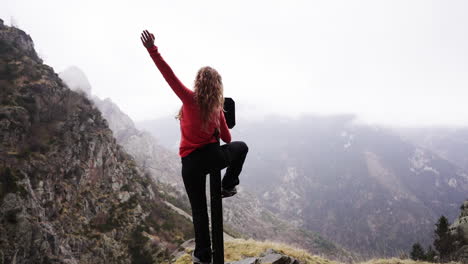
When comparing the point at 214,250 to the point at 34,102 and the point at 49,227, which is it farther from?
the point at 34,102

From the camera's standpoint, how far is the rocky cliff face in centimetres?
3375

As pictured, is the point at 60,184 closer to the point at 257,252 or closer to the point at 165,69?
the point at 257,252

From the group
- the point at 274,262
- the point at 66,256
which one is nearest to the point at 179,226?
the point at 66,256

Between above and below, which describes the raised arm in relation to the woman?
above

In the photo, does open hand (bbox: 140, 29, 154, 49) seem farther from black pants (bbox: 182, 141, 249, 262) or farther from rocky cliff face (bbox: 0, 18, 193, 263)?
rocky cliff face (bbox: 0, 18, 193, 263)

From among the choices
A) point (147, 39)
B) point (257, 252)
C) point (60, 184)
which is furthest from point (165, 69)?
point (60, 184)

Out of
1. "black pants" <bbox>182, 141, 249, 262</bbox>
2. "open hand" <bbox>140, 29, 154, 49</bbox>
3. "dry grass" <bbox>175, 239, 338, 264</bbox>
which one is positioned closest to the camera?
"open hand" <bbox>140, 29, 154, 49</bbox>

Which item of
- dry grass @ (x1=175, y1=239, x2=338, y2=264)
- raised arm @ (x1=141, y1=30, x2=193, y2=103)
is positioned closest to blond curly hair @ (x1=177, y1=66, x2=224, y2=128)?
raised arm @ (x1=141, y1=30, x2=193, y2=103)

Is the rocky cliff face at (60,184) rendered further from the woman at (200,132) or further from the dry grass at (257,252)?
the woman at (200,132)

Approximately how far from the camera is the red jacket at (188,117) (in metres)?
3.78

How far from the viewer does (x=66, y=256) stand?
123 ft

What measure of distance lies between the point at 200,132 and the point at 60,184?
52.9m

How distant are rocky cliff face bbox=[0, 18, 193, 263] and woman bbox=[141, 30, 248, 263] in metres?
35.1

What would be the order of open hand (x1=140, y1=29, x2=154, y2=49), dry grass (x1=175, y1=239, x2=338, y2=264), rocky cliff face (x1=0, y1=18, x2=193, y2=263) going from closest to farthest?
open hand (x1=140, y1=29, x2=154, y2=49) → dry grass (x1=175, y1=239, x2=338, y2=264) → rocky cliff face (x1=0, y1=18, x2=193, y2=263)
